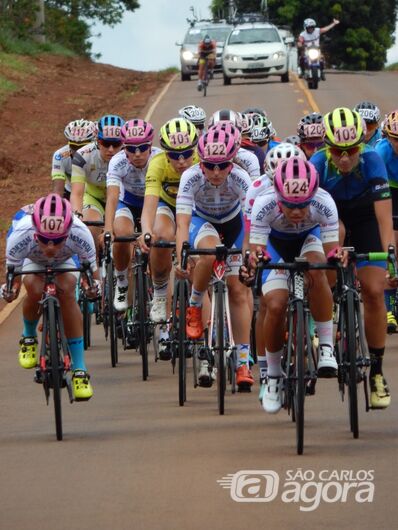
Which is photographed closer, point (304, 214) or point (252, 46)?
point (304, 214)

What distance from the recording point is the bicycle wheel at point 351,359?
35.2ft

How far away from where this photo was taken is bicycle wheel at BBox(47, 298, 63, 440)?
11125mm

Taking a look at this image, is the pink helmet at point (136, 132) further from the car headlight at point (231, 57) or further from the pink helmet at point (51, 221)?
the car headlight at point (231, 57)

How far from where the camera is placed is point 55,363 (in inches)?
441

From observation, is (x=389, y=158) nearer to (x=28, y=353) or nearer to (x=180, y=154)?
(x=180, y=154)

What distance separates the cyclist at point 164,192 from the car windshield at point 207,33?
39.6 m

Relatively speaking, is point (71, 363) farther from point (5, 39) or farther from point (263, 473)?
point (5, 39)

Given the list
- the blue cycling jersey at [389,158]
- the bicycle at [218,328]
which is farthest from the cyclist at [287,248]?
the blue cycling jersey at [389,158]

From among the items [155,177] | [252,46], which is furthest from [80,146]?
[252,46]

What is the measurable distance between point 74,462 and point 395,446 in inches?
79.1

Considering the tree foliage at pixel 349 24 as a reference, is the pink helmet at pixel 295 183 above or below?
below

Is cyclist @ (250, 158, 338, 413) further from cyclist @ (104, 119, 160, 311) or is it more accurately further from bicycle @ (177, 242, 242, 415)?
cyclist @ (104, 119, 160, 311)

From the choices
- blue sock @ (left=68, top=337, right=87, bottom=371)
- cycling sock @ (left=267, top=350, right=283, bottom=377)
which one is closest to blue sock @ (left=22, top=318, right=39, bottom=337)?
blue sock @ (left=68, top=337, right=87, bottom=371)

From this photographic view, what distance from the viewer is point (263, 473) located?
9.84m
